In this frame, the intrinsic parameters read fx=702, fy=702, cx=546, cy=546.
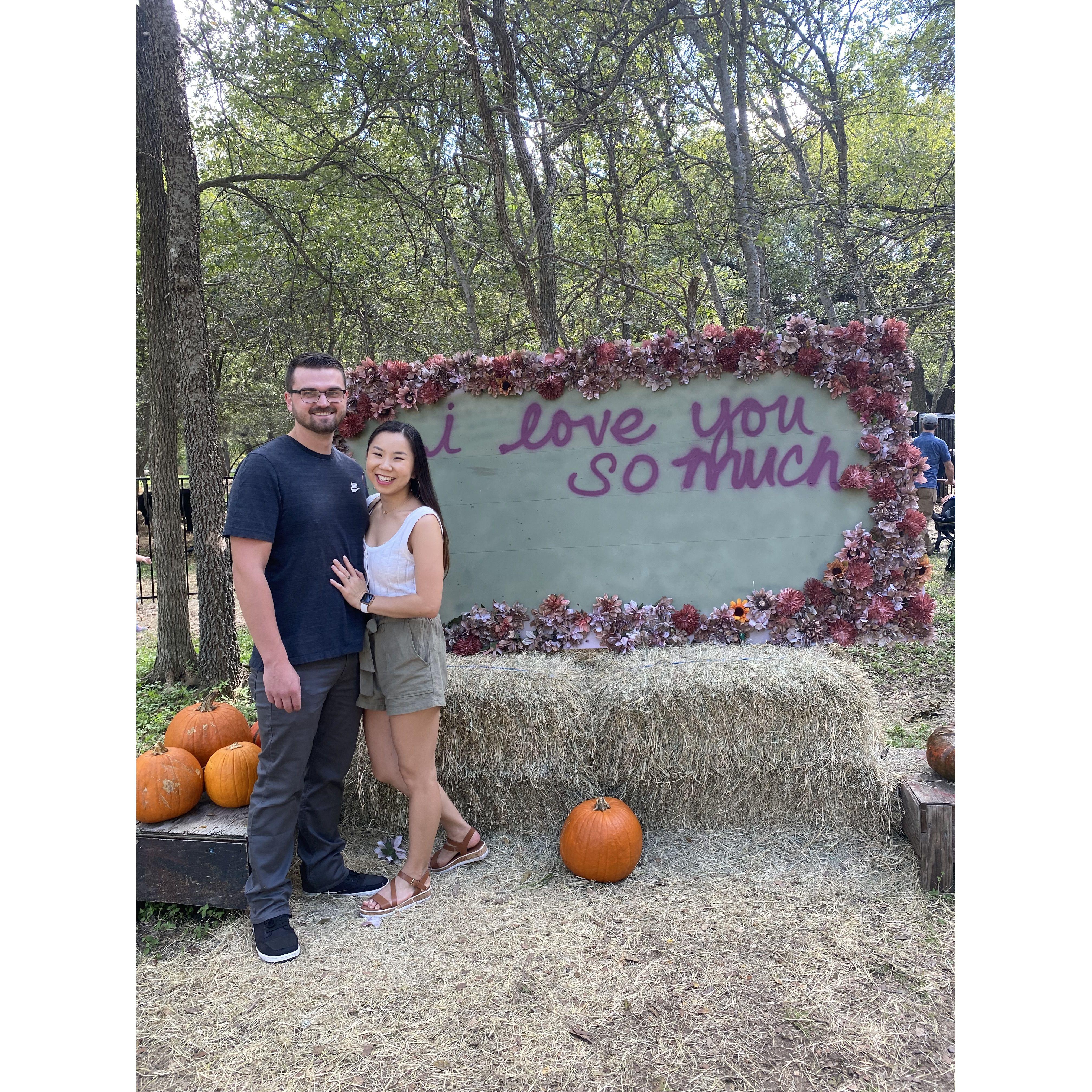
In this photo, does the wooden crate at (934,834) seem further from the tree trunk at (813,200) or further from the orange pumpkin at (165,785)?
the tree trunk at (813,200)

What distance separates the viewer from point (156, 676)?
18.5ft

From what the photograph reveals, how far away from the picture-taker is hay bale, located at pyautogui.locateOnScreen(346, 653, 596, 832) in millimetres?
3074

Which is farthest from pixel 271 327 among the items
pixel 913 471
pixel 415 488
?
pixel 913 471

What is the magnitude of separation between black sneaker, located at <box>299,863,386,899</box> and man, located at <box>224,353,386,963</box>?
0.27m

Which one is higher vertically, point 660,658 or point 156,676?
point 660,658

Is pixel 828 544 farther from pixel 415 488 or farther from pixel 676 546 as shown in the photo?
pixel 415 488

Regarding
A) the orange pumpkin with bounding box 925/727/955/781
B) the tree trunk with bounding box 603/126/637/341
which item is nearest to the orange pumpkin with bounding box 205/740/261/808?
the orange pumpkin with bounding box 925/727/955/781

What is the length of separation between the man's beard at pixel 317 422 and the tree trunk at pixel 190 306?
2.95m

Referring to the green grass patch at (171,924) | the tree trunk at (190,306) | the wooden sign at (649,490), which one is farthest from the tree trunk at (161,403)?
the green grass patch at (171,924)

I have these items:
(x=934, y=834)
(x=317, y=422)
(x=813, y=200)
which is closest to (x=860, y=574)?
(x=934, y=834)

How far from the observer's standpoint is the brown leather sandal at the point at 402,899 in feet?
8.44

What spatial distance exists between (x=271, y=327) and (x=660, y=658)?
640cm

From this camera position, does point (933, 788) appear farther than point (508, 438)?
No

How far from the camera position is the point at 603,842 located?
2752mm
